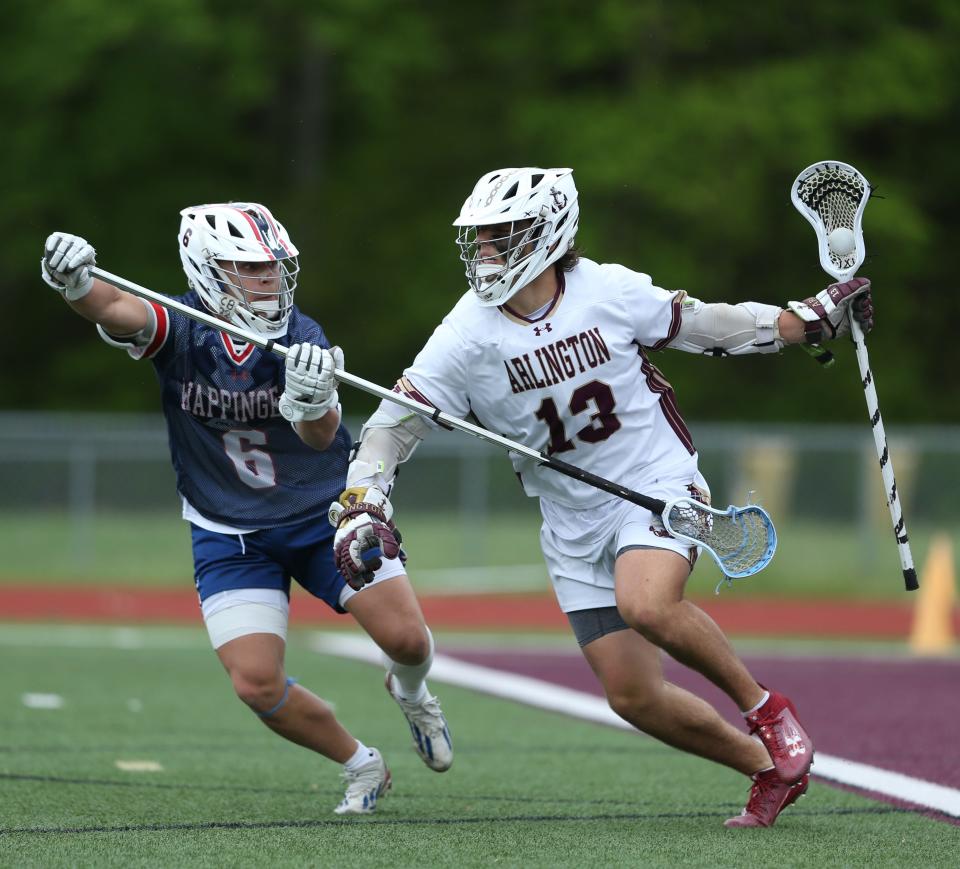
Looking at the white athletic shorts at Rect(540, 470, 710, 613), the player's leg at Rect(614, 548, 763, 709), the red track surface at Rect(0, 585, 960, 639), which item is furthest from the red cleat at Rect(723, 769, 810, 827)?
the red track surface at Rect(0, 585, 960, 639)

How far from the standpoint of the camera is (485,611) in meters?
15.4

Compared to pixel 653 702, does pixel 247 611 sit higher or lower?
higher

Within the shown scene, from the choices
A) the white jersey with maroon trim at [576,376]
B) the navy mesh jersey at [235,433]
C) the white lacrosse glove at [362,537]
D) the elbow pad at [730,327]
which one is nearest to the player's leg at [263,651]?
the navy mesh jersey at [235,433]

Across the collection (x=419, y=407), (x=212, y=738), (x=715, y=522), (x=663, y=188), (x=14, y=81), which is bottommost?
(x=212, y=738)

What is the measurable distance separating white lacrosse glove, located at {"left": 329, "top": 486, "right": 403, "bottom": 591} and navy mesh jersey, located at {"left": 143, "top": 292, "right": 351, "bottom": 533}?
0.60 meters

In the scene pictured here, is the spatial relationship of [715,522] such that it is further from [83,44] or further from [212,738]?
[83,44]

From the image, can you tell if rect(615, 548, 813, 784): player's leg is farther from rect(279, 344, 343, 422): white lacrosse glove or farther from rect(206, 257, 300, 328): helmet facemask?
rect(206, 257, 300, 328): helmet facemask

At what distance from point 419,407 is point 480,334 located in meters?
0.30

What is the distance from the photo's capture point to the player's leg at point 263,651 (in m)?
5.45

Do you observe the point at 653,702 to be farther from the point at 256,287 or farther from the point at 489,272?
the point at 256,287

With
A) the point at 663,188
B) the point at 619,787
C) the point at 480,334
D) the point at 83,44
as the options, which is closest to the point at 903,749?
the point at 619,787

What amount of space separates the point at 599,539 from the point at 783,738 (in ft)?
2.73

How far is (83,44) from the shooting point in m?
22.6

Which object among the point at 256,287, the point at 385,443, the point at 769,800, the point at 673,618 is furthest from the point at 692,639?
the point at 256,287
